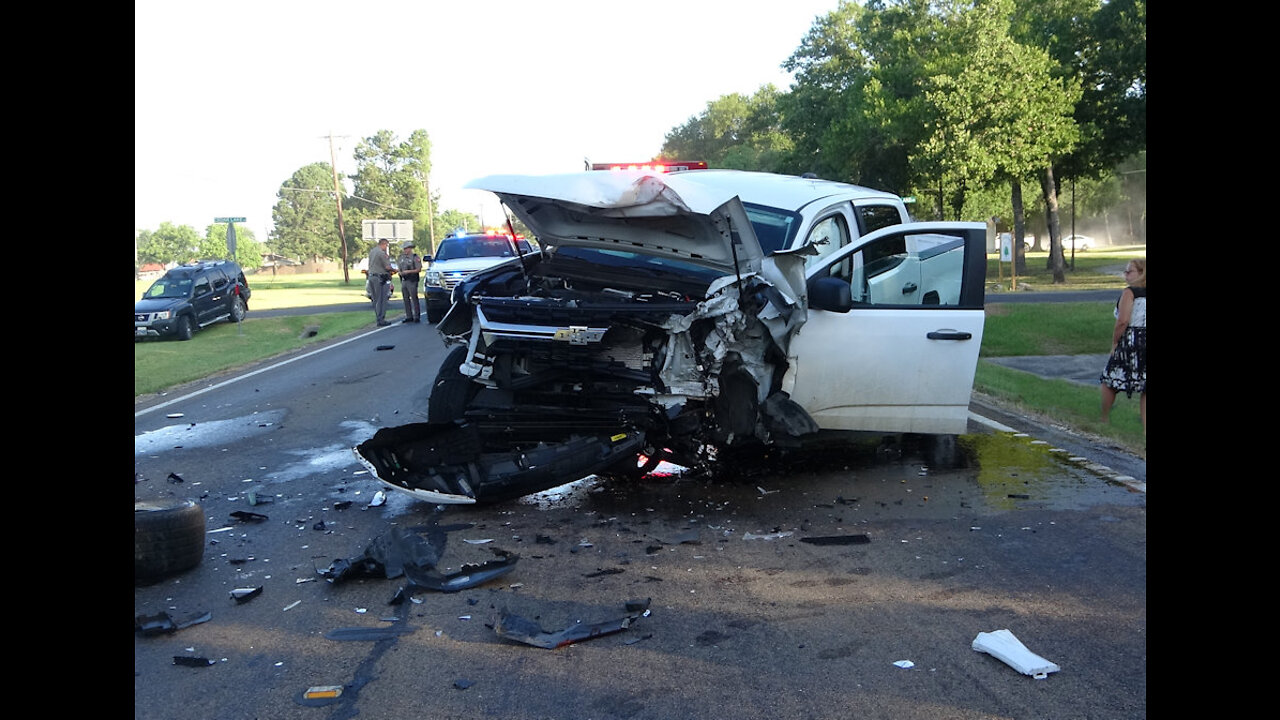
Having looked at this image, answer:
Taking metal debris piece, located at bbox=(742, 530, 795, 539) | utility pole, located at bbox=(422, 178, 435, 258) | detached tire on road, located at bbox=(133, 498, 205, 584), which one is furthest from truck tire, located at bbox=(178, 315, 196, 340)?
utility pole, located at bbox=(422, 178, 435, 258)

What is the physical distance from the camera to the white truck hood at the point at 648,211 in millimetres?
6004

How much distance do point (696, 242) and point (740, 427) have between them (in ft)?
→ 3.95

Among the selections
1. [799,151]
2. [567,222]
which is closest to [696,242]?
[567,222]

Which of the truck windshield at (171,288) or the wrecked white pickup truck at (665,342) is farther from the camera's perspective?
the truck windshield at (171,288)

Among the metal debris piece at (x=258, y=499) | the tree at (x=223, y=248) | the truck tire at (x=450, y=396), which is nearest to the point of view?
the metal debris piece at (x=258, y=499)

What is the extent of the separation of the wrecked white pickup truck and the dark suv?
17237mm

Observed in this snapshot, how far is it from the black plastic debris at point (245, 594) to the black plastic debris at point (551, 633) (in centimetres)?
128

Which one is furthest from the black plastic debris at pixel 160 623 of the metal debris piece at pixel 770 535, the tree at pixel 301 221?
the tree at pixel 301 221

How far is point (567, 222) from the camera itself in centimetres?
688

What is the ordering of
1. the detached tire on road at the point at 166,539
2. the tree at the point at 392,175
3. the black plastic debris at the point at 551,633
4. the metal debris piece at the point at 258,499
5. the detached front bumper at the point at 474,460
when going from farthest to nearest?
the tree at the point at 392,175 → the metal debris piece at the point at 258,499 → the detached front bumper at the point at 474,460 → the detached tire on road at the point at 166,539 → the black plastic debris at the point at 551,633

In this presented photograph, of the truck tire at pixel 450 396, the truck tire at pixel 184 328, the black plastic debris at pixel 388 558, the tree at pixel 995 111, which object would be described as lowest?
the black plastic debris at pixel 388 558

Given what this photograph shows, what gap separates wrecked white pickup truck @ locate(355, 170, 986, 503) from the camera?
6.05 meters

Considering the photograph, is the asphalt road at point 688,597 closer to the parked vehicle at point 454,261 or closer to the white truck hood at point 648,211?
the white truck hood at point 648,211

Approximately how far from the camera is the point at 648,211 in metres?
6.15
